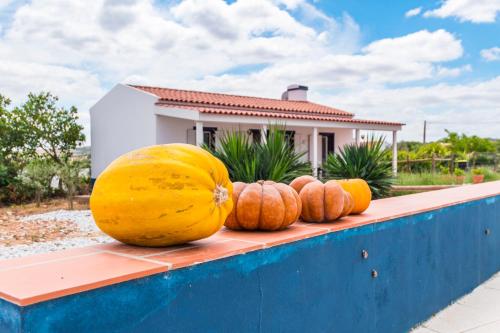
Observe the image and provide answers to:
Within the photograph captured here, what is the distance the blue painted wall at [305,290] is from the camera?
5.01 feet

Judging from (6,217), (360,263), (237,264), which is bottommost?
(6,217)

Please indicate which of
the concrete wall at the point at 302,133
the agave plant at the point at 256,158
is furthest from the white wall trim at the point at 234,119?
the agave plant at the point at 256,158

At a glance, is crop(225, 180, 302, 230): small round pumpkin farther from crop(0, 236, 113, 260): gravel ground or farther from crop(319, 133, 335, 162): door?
crop(319, 133, 335, 162): door

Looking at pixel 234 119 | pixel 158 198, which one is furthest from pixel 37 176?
pixel 158 198

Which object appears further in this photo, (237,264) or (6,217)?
(6,217)

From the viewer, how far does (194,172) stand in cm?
204

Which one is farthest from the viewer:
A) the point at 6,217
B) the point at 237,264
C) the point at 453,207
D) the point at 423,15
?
the point at 423,15

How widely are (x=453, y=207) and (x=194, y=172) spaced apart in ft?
9.96

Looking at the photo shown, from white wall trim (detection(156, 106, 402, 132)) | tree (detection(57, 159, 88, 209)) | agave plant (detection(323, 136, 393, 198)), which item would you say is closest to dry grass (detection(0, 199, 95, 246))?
tree (detection(57, 159, 88, 209))

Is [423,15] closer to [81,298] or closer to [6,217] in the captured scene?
[6,217]

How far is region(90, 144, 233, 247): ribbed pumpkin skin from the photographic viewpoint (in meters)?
1.94

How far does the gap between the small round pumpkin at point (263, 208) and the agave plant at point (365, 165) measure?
4487 mm

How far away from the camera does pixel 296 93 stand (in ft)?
96.8

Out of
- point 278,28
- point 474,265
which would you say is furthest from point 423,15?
point 474,265
